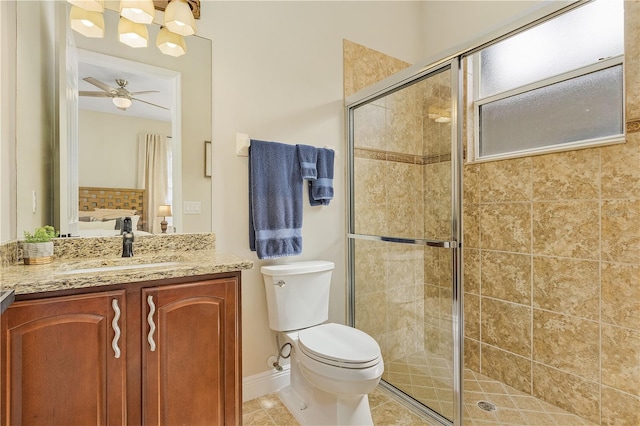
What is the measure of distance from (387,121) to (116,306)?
178 centimetres

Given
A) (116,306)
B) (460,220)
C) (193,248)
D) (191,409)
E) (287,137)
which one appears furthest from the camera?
(287,137)

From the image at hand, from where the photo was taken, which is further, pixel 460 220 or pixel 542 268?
pixel 542 268

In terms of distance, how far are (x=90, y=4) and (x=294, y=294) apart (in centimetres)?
A: 165

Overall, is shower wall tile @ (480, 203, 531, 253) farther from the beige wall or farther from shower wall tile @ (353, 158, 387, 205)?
shower wall tile @ (353, 158, 387, 205)

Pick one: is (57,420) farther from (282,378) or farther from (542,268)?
(542,268)

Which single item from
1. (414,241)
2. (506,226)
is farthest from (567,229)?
(414,241)

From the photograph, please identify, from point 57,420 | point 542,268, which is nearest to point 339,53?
point 542,268

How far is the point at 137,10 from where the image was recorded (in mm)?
1431

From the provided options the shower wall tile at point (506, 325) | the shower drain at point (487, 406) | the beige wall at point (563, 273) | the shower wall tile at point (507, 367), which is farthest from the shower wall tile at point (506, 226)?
the shower drain at point (487, 406)

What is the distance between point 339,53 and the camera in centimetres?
229

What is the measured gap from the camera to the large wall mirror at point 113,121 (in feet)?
4.50

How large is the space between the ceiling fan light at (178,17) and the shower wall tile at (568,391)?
2672mm

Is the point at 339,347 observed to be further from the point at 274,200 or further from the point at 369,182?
the point at 369,182

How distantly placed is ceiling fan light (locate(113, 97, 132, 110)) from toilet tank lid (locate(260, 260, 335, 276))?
43.0 inches
